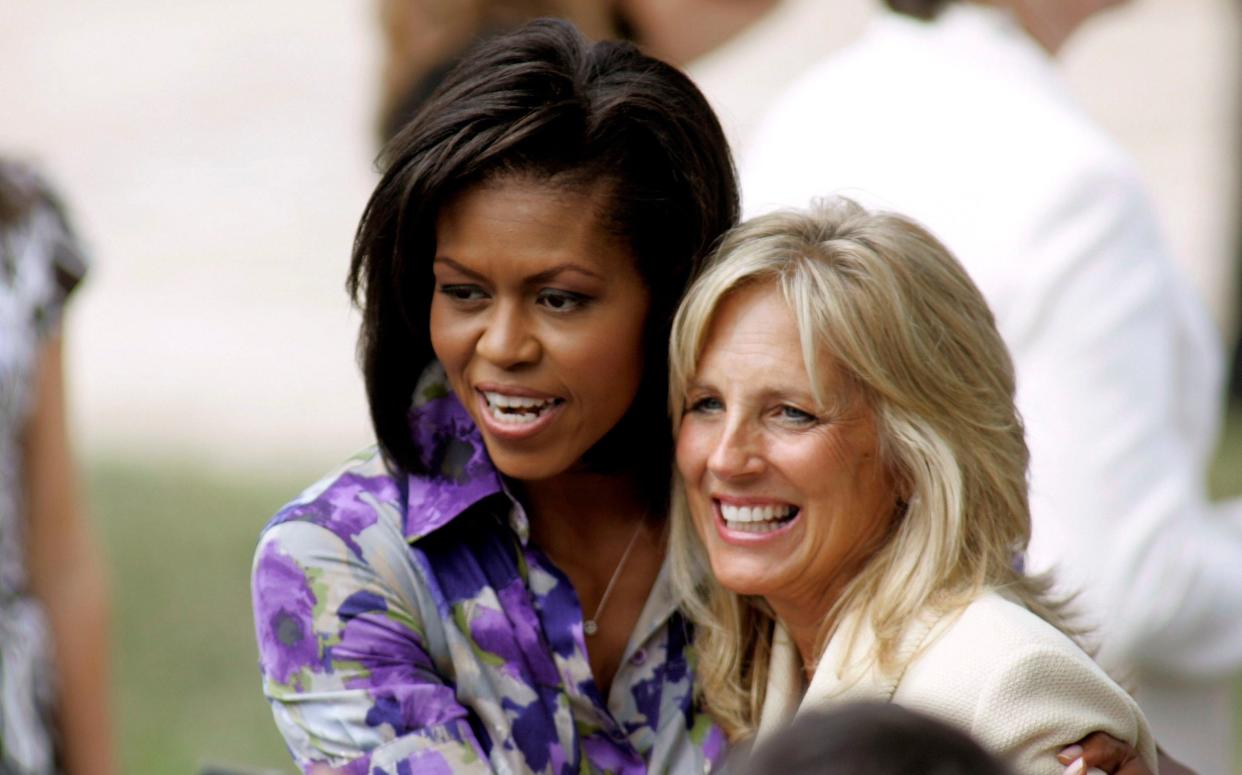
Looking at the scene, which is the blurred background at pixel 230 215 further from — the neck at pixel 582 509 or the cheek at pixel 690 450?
the cheek at pixel 690 450

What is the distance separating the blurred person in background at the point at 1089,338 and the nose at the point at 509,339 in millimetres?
875

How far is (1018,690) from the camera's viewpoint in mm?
2262

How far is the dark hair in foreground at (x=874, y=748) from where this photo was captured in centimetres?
148

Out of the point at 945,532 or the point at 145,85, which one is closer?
the point at 945,532

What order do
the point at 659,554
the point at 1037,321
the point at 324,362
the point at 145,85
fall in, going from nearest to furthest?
the point at 659,554 < the point at 1037,321 < the point at 324,362 < the point at 145,85

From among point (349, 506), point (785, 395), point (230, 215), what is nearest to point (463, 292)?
point (349, 506)

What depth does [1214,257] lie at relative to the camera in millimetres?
11312

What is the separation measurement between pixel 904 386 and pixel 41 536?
5.20ft

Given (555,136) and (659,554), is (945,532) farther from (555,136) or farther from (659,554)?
(555,136)

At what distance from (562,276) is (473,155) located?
0.18m

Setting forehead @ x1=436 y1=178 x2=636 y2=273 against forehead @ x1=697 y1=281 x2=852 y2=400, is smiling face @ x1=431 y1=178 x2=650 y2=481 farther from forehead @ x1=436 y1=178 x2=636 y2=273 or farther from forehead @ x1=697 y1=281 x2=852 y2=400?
forehead @ x1=697 y1=281 x2=852 y2=400

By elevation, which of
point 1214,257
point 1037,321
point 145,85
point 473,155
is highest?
point 473,155

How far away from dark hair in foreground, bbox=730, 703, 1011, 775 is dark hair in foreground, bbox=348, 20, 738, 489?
1.06 meters

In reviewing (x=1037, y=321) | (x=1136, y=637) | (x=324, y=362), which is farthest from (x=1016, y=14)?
(x=324, y=362)
